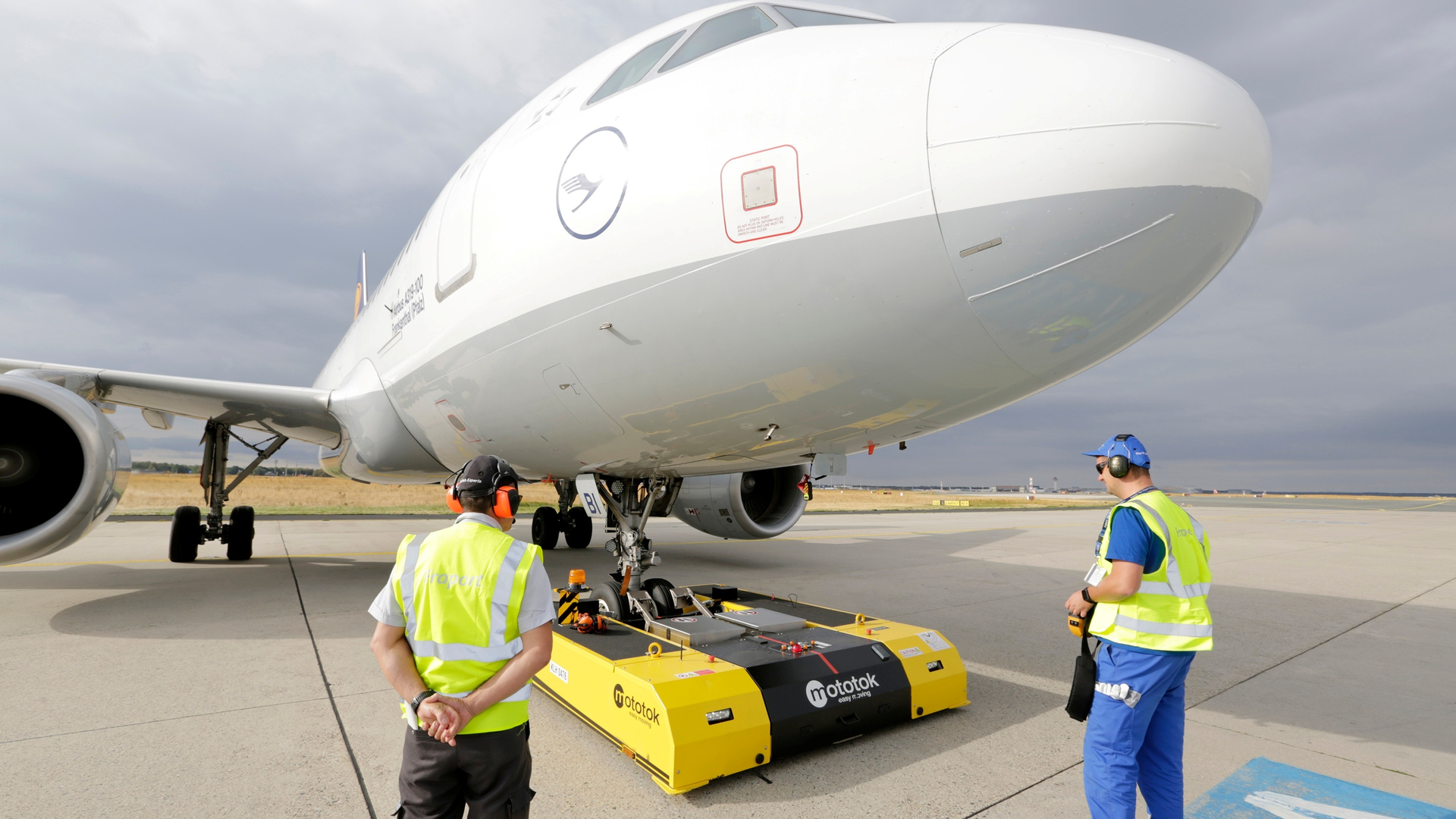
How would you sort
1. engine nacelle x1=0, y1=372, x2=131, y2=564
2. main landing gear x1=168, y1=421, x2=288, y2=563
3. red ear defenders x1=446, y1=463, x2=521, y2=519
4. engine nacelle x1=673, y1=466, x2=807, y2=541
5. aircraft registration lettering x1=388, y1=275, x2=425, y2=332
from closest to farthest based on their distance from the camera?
red ear defenders x1=446, y1=463, x2=521, y2=519 → engine nacelle x1=0, y1=372, x2=131, y2=564 → aircraft registration lettering x1=388, y1=275, x2=425, y2=332 → engine nacelle x1=673, y1=466, x2=807, y2=541 → main landing gear x1=168, y1=421, x2=288, y2=563

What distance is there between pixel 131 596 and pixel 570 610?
5.87 m

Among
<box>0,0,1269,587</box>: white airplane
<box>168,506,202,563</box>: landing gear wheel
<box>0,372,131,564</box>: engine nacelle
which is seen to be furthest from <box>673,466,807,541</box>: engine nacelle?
<box>168,506,202,563</box>: landing gear wheel

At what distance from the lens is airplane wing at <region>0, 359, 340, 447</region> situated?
727 cm

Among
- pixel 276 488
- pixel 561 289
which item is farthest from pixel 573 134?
pixel 276 488

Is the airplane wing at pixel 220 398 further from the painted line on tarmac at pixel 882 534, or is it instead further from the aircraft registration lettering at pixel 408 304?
the painted line on tarmac at pixel 882 534

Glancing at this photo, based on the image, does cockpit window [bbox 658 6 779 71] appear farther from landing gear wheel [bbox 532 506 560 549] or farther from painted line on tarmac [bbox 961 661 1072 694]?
landing gear wheel [bbox 532 506 560 549]

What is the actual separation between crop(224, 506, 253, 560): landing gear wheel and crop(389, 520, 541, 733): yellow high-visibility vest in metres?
10.8

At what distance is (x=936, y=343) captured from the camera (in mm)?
2654

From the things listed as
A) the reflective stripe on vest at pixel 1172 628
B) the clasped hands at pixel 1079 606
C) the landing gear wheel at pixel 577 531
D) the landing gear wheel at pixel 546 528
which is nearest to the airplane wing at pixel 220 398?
the landing gear wheel at pixel 546 528

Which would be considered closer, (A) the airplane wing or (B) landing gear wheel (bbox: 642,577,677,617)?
(B) landing gear wheel (bbox: 642,577,677,617)

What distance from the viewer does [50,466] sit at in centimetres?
616

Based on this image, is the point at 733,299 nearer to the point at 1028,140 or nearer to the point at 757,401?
the point at 757,401

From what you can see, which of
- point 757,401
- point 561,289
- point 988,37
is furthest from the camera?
point 561,289

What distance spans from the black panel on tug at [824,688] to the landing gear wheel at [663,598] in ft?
3.00
